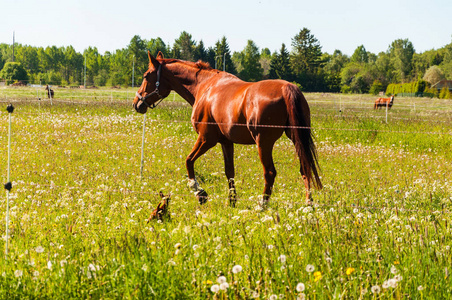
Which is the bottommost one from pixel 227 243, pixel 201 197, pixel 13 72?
pixel 201 197

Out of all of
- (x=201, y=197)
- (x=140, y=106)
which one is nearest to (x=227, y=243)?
(x=201, y=197)

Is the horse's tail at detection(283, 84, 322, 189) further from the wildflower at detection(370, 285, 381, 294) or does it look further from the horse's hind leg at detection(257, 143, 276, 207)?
the wildflower at detection(370, 285, 381, 294)

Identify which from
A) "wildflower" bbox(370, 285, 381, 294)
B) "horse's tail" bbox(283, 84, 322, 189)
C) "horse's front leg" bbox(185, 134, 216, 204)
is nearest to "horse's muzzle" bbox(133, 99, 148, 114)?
"horse's front leg" bbox(185, 134, 216, 204)

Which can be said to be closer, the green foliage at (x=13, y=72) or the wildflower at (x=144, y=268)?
the wildflower at (x=144, y=268)

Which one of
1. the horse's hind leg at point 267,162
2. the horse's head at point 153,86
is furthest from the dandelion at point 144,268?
the horse's head at point 153,86

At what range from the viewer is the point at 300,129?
628 centimetres

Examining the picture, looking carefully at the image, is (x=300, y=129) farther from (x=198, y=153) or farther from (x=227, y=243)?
(x=227, y=243)

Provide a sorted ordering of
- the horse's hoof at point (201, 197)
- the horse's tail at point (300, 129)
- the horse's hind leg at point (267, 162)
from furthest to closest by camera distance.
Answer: the horse's hoof at point (201, 197)
the horse's hind leg at point (267, 162)
the horse's tail at point (300, 129)

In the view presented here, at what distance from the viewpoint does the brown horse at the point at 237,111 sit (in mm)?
6332

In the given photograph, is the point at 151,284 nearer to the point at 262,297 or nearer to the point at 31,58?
the point at 262,297

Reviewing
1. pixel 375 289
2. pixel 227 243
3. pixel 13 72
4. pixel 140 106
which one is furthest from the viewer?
pixel 13 72

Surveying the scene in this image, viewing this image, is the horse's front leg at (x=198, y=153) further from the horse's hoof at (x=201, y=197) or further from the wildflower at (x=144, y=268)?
the wildflower at (x=144, y=268)

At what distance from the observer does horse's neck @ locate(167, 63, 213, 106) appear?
8242 millimetres

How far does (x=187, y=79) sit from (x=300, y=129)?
2943 mm
